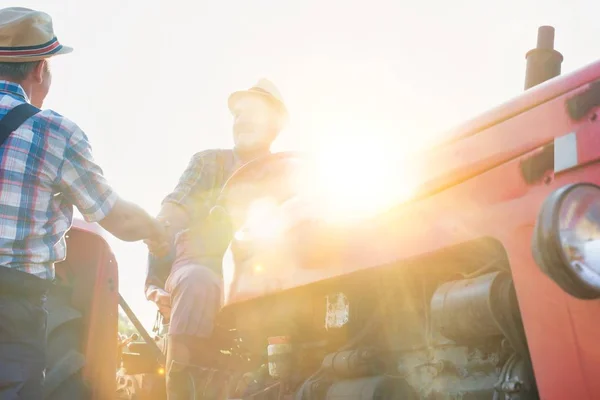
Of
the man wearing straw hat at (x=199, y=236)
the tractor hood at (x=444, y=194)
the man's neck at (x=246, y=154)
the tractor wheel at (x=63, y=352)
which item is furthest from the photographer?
the man's neck at (x=246, y=154)

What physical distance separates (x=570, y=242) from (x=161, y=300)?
3.64 metres

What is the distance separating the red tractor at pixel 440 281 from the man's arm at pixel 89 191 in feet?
1.61

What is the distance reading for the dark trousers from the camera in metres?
2.00

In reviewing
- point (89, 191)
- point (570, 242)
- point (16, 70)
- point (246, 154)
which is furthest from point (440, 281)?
point (246, 154)

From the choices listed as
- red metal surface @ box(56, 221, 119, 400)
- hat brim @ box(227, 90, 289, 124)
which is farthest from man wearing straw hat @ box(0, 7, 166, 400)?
hat brim @ box(227, 90, 289, 124)

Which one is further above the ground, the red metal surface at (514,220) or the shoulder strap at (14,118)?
the shoulder strap at (14,118)

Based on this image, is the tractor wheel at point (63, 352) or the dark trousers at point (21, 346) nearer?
the dark trousers at point (21, 346)

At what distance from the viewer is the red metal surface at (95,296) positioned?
2768 millimetres

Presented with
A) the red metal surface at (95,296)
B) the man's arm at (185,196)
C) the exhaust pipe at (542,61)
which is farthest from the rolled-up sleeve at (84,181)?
the exhaust pipe at (542,61)

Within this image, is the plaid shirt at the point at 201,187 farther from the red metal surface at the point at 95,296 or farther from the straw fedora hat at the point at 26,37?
the straw fedora hat at the point at 26,37

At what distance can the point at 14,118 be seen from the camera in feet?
7.07

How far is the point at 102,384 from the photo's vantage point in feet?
9.16

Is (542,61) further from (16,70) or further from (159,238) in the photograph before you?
(16,70)

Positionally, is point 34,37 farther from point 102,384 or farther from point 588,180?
point 588,180
